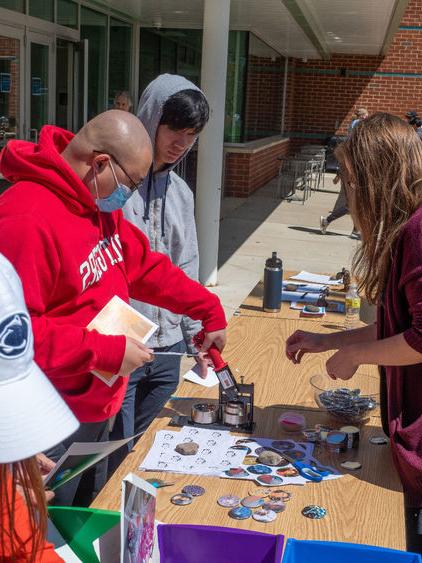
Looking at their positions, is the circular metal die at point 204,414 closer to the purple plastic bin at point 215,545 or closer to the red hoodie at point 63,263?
the red hoodie at point 63,263

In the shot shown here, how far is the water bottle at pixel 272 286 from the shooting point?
4.08 meters

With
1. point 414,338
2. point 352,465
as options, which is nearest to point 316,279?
point 352,465

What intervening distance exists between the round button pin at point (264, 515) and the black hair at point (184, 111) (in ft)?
4.92

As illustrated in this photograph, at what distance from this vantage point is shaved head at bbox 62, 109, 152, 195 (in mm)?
2295

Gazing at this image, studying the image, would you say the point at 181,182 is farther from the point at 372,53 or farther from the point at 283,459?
the point at 372,53

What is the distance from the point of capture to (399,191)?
2.30 metres

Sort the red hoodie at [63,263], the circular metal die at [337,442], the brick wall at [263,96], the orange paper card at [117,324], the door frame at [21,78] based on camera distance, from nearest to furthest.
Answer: the red hoodie at [63,263] → the orange paper card at [117,324] → the circular metal die at [337,442] → the door frame at [21,78] → the brick wall at [263,96]

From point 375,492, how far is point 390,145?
100cm

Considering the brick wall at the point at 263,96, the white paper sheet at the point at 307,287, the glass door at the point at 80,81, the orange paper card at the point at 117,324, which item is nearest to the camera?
the orange paper card at the point at 117,324

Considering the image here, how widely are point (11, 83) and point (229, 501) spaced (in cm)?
962

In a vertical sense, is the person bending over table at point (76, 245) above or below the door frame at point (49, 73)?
below

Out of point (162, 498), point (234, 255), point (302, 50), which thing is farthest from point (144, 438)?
point (302, 50)

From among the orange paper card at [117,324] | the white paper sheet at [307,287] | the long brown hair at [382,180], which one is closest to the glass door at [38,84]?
the white paper sheet at [307,287]

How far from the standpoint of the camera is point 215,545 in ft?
5.77
